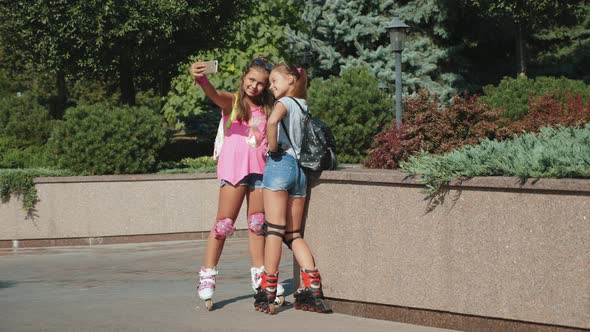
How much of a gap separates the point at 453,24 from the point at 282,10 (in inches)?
306

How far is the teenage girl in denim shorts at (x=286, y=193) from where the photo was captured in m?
7.41

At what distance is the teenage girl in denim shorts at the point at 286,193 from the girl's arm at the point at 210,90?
15.0 inches

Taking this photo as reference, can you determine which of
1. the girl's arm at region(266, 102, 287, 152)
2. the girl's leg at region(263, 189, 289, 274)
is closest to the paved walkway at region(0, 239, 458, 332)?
the girl's leg at region(263, 189, 289, 274)

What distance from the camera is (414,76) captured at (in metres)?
28.6

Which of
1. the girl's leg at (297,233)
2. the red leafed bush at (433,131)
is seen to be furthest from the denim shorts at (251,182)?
the red leafed bush at (433,131)

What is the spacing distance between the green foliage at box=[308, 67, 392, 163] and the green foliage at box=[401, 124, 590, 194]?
454 inches

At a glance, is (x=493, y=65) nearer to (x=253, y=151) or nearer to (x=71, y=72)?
(x=71, y=72)

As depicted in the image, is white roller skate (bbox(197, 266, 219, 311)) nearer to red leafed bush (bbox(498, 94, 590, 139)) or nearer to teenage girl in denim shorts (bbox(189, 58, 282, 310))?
teenage girl in denim shorts (bbox(189, 58, 282, 310))

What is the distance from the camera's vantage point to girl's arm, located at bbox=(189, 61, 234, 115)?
759 cm

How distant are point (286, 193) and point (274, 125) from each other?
51 cm

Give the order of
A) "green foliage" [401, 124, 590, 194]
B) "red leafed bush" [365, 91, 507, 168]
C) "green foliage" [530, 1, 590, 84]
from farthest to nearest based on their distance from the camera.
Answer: "green foliage" [530, 1, 590, 84] → "red leafed bush" [365, 91, 507, 168] → "green foliage" [401, 124, 590, 194]

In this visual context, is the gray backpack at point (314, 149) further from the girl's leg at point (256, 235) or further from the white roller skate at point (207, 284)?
the white roller skate at point (207, 284)

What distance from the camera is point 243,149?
7.68 metres

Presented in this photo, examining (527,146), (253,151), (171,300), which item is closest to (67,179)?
(171,300)
